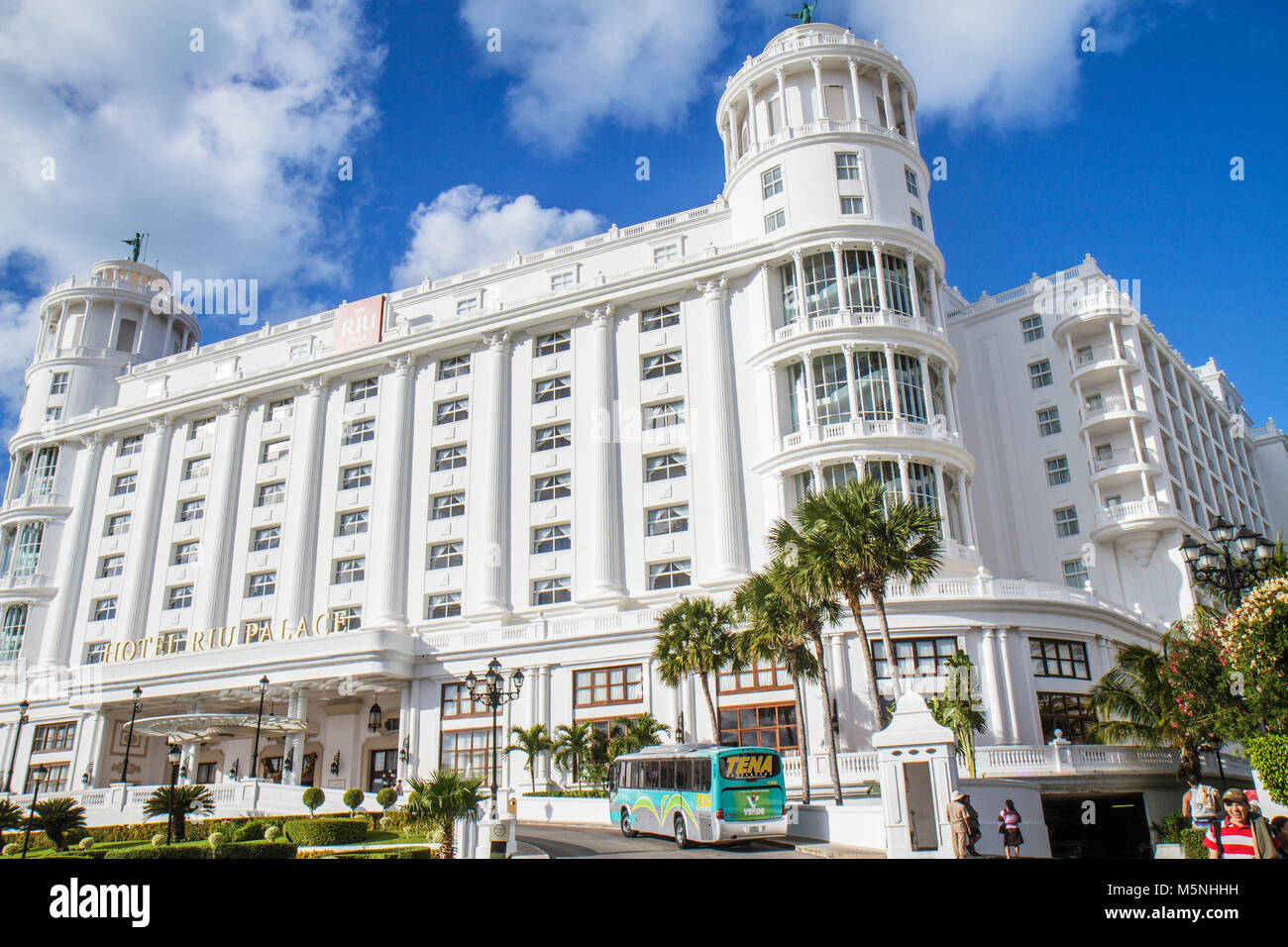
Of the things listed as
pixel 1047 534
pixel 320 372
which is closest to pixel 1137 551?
pixel 1047 534

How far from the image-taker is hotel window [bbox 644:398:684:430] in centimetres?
5256

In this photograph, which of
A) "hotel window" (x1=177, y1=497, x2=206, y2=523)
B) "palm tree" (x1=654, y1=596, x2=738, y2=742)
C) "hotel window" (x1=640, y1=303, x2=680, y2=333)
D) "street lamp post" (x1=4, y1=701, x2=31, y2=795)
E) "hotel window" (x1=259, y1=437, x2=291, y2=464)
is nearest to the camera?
"palm tree" (x1=654, y1=596, x2=738, y2=742)

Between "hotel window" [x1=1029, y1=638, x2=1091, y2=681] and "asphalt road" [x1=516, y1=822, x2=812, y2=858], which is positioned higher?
"hotel window" [x1=1029, y1=638, x2=1091, y2=681]

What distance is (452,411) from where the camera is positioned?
58906 mm

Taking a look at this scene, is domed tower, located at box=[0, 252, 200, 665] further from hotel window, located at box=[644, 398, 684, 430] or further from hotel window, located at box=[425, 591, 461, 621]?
hotel window, located at box=[644, 398, 684, 430]

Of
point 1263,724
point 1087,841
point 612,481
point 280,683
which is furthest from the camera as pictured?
point 612,481

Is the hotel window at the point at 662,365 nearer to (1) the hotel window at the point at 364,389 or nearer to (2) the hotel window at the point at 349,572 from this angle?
(1) the hotel window at the point at 364,389

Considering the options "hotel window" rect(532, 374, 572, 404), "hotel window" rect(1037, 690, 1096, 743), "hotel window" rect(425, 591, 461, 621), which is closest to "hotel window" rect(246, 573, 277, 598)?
"hotel window" rect(425, 591, 461, 621)

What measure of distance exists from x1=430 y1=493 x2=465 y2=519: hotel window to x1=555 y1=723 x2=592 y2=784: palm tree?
1983cm

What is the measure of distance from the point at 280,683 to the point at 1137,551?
47587mm

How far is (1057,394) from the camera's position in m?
58.3

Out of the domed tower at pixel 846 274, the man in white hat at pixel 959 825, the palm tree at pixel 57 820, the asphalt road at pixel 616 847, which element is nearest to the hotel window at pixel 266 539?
the palm tree at pixel 57 820

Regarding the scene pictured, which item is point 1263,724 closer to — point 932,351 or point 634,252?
point 932,351
